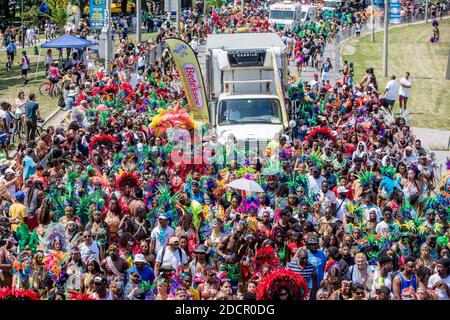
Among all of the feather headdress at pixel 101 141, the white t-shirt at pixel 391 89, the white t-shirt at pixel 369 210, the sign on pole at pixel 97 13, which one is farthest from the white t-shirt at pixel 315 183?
the sign on pole at pixel 97 13

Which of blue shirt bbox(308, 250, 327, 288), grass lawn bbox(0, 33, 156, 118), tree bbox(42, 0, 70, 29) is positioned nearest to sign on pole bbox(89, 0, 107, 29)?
grass lawn bbox(0, 33, 156, 118)

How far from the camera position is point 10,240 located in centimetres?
1272

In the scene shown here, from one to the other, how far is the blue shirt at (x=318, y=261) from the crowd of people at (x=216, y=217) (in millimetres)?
18

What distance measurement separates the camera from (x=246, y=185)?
14578 millimetres

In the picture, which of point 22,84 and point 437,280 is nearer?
point 437,280

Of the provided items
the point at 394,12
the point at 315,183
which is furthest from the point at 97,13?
the point at 394,12

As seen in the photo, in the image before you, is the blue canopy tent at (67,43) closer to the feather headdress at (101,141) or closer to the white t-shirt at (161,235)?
the feather headdress at (101,141)

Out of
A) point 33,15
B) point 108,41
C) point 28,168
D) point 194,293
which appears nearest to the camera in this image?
point 194,293

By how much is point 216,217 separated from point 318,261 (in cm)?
215

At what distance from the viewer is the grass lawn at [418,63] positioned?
34375 mm

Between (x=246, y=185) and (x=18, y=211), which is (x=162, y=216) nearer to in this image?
(x=246, y=185)

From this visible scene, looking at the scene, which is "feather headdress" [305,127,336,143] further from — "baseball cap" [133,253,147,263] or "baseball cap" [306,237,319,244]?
"baseball cap" [133,253,147,263]

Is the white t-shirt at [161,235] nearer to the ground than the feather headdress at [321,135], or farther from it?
nearer to the ground

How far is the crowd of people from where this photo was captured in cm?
1108
